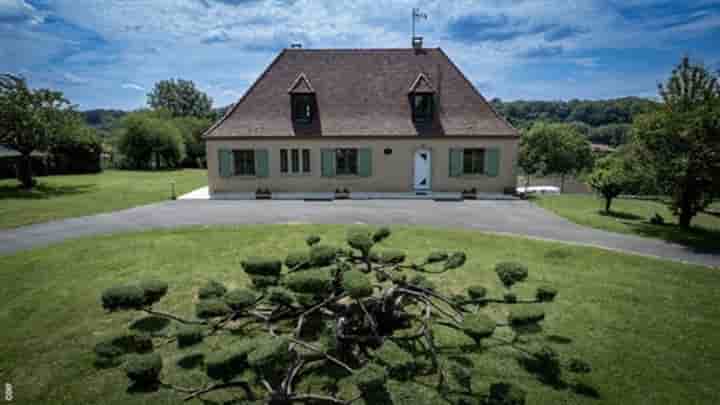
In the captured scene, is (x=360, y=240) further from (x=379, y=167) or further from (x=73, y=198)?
(x=73, y=198)

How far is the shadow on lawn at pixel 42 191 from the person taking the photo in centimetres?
1928

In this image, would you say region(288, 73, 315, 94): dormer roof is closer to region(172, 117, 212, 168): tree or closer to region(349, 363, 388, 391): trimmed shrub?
region(349, 363, 388, 391): trimmed shrub

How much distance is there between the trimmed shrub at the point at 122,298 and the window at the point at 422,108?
1804 centimetres

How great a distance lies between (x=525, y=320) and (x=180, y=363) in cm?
338

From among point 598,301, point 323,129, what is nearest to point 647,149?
point 598,301

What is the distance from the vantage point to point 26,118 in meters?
20.9

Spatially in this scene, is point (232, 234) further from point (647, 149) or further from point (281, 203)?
point (647, 149)

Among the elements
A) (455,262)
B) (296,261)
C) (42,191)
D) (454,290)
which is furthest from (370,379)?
(42,191)

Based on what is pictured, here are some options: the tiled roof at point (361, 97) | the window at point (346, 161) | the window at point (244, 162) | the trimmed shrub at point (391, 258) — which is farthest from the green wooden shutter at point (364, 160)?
the trimmed shrub at point (391, 258)

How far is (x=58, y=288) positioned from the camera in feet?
24.0

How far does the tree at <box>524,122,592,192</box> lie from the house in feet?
30.3

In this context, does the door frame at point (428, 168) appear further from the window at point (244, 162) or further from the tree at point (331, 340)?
the tree at point (331, 340)

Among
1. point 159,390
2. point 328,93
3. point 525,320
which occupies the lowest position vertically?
point 159,390

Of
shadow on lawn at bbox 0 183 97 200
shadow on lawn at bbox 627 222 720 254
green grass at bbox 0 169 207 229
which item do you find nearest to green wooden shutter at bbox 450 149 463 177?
shadow on lawn at bbox 627 222 720 254
